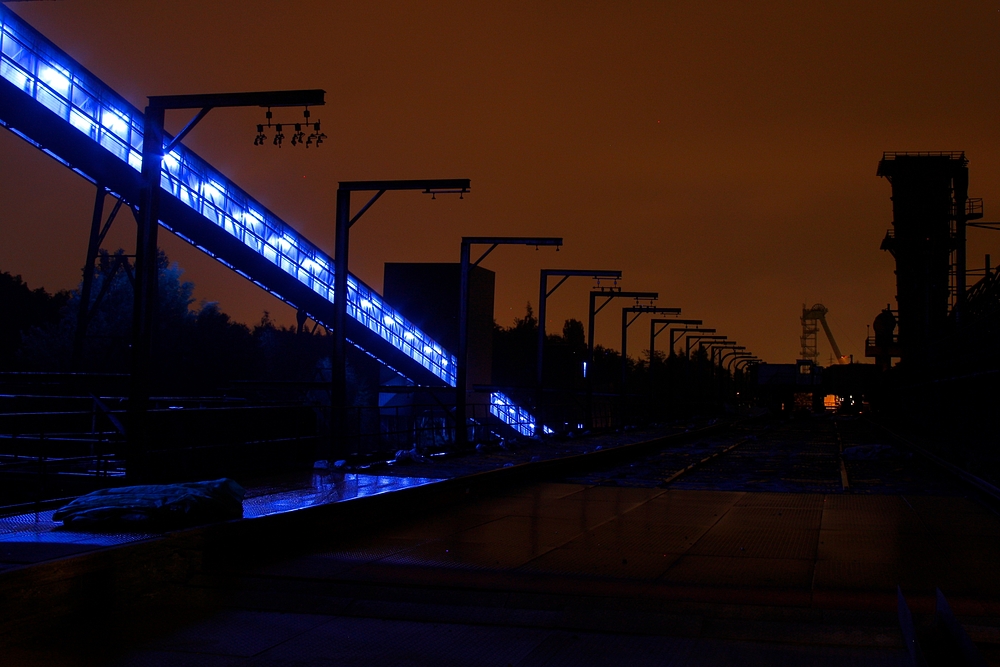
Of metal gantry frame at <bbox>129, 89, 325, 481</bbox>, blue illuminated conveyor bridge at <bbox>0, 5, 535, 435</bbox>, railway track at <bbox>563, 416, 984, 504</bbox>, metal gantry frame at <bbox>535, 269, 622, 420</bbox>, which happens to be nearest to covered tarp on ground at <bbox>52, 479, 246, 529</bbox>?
metal gantry frame at <bbox>129, 89, 325, 481</bbox>

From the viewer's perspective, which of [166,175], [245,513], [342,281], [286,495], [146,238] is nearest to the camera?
[245,513]

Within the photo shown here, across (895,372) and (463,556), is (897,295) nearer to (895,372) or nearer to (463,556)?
(895,372)

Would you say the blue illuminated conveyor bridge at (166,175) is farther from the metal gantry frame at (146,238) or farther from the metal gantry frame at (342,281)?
the metal gantry frame at (146,238)

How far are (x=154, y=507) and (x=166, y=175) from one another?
16691mm

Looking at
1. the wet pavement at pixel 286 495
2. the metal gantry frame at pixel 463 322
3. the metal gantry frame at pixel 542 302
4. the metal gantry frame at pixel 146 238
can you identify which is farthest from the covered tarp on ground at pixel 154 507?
the metal gantry frame at pixel 542 302

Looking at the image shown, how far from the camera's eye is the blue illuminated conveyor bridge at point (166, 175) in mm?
20188

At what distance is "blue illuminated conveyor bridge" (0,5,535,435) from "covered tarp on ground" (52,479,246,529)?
43.9ft

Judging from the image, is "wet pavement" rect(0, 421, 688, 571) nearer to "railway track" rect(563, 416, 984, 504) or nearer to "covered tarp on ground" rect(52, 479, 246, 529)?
"covered tarp on ground" rect(52, 479, 246, 529)

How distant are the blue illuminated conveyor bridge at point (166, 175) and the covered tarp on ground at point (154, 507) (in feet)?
43.9

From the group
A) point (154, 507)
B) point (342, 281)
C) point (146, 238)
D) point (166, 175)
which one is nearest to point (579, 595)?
point (154, 507)

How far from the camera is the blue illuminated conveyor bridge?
20188 millimetres

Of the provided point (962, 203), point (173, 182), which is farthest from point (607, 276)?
point (173, 182)

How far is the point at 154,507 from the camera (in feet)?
29.1

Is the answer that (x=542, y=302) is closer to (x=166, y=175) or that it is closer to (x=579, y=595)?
(x=166, y=175)
